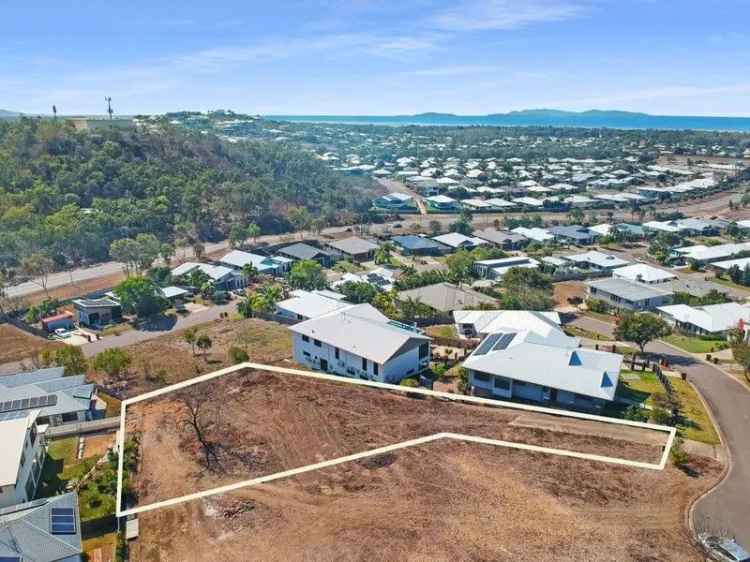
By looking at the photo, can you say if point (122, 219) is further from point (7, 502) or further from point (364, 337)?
point (7, 502)

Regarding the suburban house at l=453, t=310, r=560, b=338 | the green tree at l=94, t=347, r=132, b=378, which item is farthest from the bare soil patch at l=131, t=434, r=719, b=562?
the suburban house at l=453, t=310, r=560, b=338

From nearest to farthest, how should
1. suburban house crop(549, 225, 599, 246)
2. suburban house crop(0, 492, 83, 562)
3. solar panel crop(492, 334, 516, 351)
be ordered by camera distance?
suburban house crop(0, 492, 83, 562)
solar panel crop(492, 334, 516, 351)
suburban house crop(549, 225, 599, 246)

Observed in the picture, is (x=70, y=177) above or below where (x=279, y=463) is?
above

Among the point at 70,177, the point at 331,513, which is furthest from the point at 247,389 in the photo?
the point at 70,177

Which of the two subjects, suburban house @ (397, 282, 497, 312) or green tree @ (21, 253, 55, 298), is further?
green tree @ (21, 253, 55, 298)

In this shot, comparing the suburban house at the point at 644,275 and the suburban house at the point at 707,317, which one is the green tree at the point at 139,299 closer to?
the suburban house at the point at 707,317

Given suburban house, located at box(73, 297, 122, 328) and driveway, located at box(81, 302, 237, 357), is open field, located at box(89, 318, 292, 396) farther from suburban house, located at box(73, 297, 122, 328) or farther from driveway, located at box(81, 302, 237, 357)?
suburban house, located at box(73, 297, 122, 328)

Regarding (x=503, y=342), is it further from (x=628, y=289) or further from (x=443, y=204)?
(x=443, y=204)

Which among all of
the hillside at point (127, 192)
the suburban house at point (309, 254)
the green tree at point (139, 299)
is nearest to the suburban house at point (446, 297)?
the suburban house at point (309, 254)
